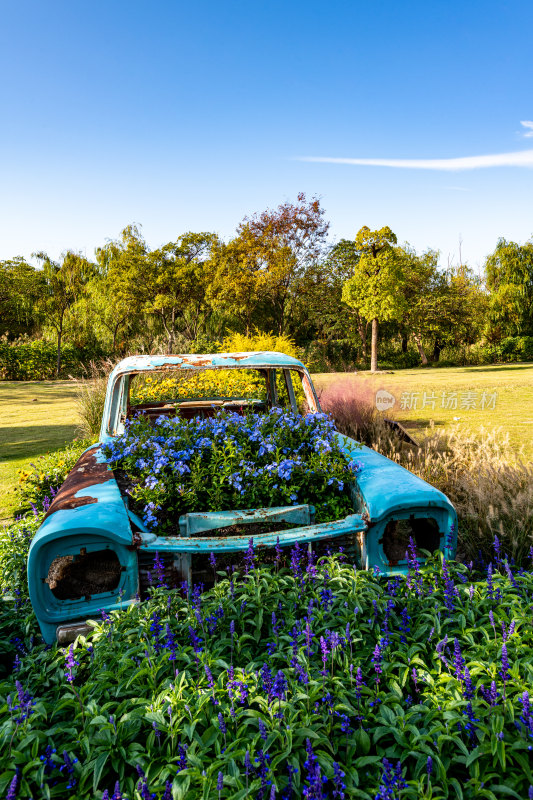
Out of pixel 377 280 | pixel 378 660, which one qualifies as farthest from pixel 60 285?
pixel 378 660

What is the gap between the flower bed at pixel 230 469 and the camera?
2533 mm

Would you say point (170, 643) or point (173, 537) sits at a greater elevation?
point (173, 537)

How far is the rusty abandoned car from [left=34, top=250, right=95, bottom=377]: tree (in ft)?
72.5

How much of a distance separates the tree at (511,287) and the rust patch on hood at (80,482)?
36287 mm

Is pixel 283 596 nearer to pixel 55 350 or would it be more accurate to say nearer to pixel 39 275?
pixel 55 350

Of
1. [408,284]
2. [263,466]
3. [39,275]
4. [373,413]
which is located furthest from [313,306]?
[263,466]

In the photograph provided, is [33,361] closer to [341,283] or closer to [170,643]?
[341,283]

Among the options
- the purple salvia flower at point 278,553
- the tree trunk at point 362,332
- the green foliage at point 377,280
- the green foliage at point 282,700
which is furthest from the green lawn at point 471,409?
the tree trunk at point 362,332

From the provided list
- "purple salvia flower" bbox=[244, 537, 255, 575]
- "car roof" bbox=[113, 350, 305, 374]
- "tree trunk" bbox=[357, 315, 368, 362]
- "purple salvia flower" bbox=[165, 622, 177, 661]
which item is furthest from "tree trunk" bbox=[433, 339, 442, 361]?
"purple salvia flower" bbox=[165, 622, 177, 661]

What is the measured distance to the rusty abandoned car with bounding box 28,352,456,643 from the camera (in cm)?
207

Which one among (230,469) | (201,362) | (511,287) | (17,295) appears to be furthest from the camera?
(511,287)

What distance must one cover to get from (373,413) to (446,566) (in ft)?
16.8

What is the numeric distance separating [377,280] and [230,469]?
84.3ft

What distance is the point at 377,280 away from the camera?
2645 cm
